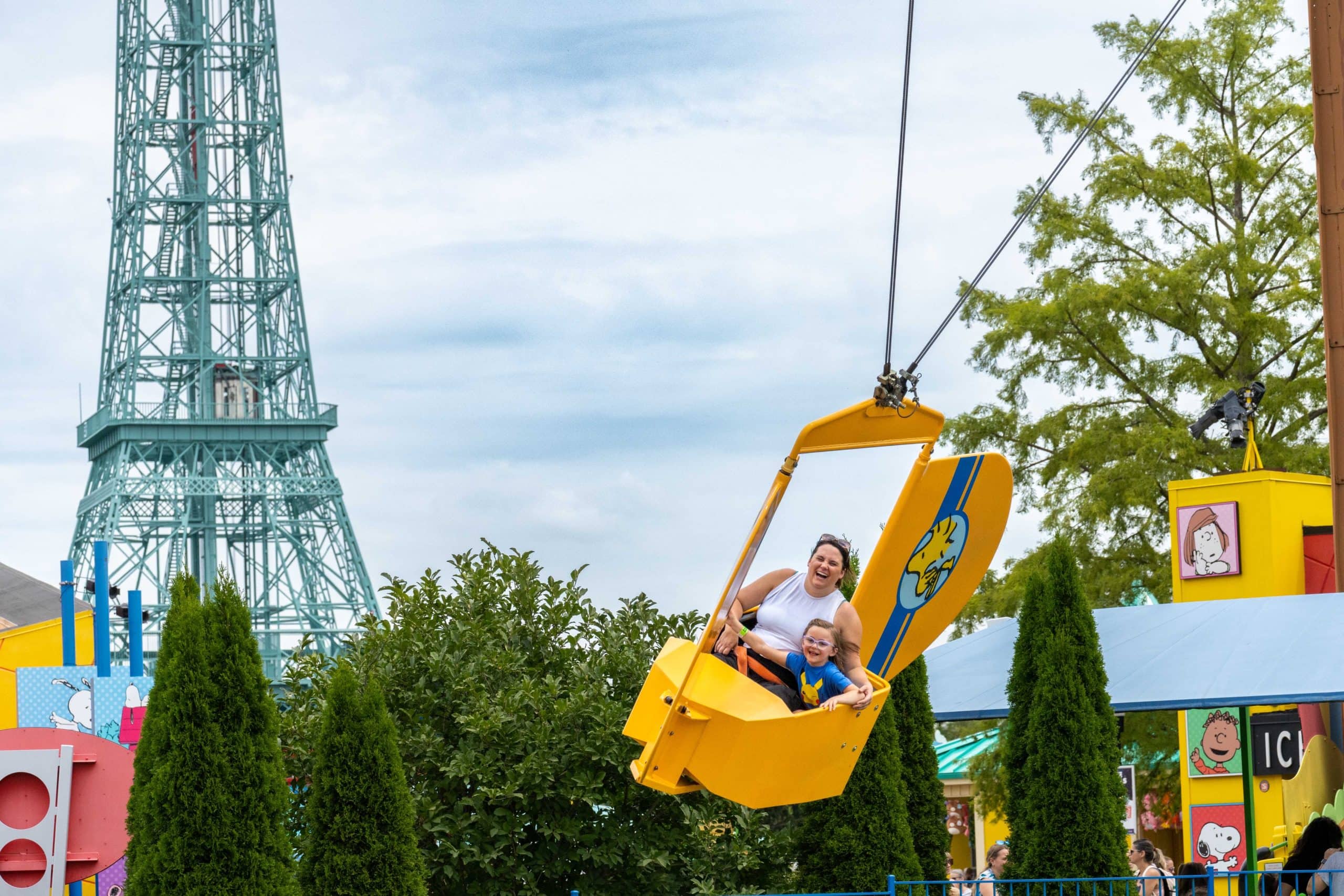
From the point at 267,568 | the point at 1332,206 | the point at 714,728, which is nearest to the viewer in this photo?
the point at 714,728

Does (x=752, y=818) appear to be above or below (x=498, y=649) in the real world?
below

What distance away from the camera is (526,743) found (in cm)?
937

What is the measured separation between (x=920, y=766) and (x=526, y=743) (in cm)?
374

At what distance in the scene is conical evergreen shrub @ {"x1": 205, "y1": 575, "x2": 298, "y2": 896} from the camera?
8.05 meters

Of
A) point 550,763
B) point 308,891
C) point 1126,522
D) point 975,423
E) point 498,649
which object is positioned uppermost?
point 975,423

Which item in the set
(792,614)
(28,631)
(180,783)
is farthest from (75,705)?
(792,614)

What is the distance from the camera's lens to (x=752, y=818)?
32.6 feet

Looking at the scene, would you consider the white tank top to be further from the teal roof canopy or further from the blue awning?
the teal roof canopy

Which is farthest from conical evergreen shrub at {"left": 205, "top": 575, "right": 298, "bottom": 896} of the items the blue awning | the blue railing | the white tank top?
Answer: the blue awning

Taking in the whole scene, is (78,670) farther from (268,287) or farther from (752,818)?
(268,287)

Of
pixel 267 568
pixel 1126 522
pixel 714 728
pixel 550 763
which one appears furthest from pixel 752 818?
pixel 267 568

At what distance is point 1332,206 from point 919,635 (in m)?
5.04

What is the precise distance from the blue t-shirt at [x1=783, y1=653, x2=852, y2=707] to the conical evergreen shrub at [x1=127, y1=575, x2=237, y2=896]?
281 cm

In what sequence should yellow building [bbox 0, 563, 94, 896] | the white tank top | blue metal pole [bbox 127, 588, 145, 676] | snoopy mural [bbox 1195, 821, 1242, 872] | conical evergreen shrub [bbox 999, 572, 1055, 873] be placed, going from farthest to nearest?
yellow building [bbox 0, 563, 94, 896], blue metal pole [bbox 127, 588, 145, 676], snoopy mural [bbox 1195, 821, 1242, 872], conical evergreen shrub [bbox 999, 572, 1055, 873], the white tank top
